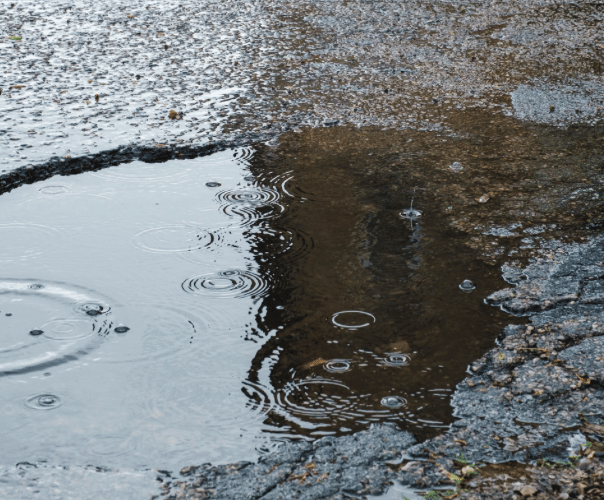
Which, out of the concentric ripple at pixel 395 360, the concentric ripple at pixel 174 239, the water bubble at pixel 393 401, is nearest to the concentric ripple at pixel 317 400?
the water bubble at pixel 393 401

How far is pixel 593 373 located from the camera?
2.24m

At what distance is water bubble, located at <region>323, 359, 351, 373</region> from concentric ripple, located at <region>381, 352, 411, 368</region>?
14 cm

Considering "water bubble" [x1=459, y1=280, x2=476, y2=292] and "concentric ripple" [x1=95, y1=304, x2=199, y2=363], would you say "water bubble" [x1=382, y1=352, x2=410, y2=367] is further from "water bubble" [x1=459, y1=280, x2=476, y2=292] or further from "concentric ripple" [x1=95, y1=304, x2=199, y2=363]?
"concentric ripple" [x1=95, y1=304, x2=199, y2=363]

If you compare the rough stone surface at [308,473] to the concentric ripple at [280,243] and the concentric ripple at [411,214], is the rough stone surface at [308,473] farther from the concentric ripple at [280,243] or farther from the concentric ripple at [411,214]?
the concentric ripple at [411,214]

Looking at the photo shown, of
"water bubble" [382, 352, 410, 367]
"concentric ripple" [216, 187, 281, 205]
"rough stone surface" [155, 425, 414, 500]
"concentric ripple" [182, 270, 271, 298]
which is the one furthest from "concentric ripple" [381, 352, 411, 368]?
"concentric ripple" [216, 187, 281, 205]

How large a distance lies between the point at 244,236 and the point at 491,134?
216cm

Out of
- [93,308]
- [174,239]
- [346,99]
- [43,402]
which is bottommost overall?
[43,402]

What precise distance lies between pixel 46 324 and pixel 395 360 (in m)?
1.50

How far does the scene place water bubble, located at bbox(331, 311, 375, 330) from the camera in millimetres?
2635

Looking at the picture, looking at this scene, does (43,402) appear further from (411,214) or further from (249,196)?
(411,214)

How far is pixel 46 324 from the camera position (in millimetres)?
2684

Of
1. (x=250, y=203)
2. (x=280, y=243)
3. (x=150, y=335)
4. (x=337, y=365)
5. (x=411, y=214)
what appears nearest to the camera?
(x=337, y=365)

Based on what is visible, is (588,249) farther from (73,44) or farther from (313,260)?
(73,44)

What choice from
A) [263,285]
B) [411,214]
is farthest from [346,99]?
[263,285]
